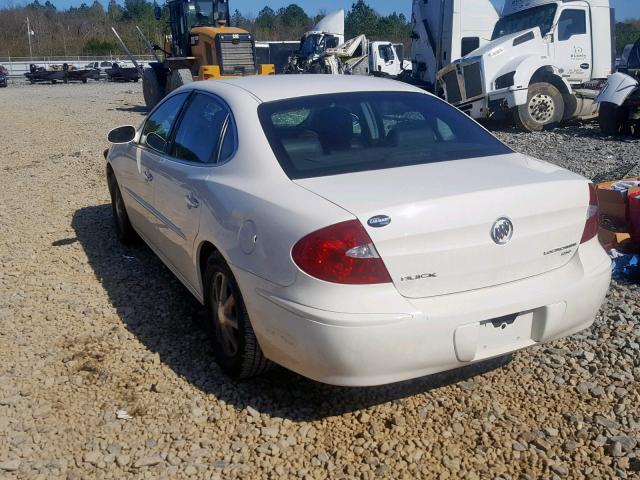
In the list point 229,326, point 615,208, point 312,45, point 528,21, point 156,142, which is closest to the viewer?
point 229,326

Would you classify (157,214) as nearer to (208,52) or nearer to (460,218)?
(460,218)

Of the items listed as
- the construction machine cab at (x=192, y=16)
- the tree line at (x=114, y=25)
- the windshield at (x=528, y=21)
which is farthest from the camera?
the tree line at (x=114, y=25)

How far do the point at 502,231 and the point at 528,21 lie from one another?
14.0 meters

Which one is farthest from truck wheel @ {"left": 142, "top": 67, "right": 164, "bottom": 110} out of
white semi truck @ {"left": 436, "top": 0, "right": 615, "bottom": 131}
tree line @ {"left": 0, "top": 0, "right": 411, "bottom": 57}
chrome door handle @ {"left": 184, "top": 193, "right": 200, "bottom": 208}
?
tree line @ {"left": 0, "top": 0, "right": 411, "bottom": 57}

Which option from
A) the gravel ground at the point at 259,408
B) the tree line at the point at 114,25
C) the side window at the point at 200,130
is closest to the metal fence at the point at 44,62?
the tree line at the point at 114,25

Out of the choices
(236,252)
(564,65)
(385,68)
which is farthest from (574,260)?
(385,68)

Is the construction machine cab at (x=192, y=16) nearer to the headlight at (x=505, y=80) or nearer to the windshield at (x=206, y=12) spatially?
the windshield at (x=206, y=12)

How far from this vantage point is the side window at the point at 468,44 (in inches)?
713

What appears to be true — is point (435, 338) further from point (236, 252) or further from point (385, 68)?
point (385, 68)

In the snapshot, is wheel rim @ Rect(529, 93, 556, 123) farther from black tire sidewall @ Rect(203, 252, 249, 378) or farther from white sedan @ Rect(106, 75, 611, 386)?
black tire sidewall @ Rect(203, 252, 249, 378)

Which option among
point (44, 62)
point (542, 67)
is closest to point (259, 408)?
point (542, 67)

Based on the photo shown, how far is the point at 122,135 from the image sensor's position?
535cm

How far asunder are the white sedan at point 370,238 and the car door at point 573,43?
1231 cm

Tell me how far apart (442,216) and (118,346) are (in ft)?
7.40
